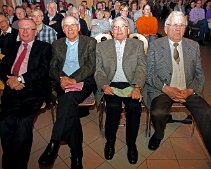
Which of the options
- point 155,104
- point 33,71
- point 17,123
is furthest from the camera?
point 33,71

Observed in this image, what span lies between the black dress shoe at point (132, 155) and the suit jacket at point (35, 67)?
4.21 feet

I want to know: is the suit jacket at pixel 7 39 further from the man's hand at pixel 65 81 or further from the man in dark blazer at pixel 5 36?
the man's hand at pixel 65 81

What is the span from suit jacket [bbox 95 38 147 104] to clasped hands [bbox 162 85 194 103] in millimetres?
325

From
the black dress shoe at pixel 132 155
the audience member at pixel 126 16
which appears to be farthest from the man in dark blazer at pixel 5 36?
the black dress shoe at pixel 132 155

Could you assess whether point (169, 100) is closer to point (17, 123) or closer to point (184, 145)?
point (184, 145)

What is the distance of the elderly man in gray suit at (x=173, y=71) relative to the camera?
8.47 feet

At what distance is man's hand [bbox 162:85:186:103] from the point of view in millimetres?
2535

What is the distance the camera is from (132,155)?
2.48m

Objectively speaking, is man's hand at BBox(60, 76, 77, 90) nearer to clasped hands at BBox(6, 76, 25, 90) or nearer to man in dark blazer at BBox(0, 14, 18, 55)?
clasped hands at BBox(6, 76, 25, 90)

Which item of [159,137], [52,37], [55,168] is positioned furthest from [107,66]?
[52,37]

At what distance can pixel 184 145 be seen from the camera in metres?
2.77

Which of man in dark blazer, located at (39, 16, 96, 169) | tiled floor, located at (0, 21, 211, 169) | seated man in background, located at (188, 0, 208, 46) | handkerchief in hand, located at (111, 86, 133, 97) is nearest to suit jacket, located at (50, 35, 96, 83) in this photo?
man in dark blazer, located at (39, 16, 96, 169)

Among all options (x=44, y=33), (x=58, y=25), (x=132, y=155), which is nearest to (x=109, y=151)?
(x=132, y=155)

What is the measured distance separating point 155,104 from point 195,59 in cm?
77
